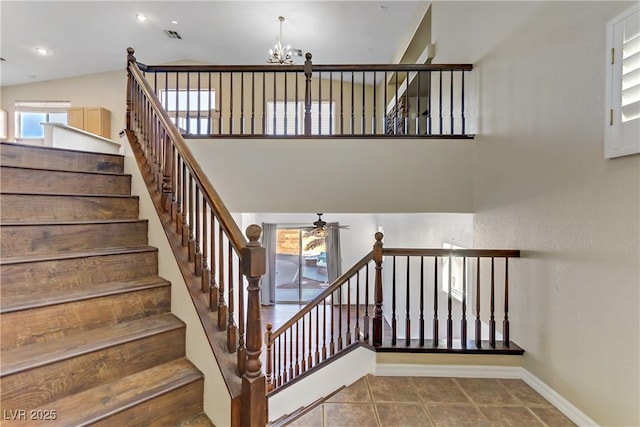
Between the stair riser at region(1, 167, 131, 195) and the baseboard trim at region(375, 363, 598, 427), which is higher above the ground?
the stair riser at region(1, 167, 131, 195)

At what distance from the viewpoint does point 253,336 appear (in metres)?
1.45

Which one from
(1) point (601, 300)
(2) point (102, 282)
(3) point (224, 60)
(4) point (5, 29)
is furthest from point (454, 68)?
(4) point (5, 29)

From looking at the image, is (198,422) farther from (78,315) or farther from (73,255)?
(73,255)

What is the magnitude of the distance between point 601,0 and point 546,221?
1.20 metres

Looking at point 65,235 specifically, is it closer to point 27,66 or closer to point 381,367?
point 381,367

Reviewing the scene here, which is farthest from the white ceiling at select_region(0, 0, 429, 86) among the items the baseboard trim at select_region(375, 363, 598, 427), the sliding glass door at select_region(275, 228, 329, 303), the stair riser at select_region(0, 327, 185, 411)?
the stair riser at select_region(0, 327, 185, 411)

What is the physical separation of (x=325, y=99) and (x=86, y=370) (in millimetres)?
7301

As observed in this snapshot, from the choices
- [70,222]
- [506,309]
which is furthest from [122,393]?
[506,309]

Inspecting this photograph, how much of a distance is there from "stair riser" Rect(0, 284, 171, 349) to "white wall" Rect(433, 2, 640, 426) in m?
2.34

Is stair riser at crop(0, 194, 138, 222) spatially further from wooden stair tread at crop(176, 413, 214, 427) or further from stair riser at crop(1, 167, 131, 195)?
wooden stair tread at crop(176, 413, 214, 427)

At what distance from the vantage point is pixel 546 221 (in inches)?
Result: 81.3

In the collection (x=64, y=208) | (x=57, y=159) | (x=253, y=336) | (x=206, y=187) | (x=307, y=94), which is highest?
(x=307, y=94)

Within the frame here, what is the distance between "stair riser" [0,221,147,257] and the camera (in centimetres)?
177

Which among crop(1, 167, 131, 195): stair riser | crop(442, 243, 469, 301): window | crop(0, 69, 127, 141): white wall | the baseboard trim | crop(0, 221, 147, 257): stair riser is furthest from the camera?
crop(0, 69, 127, 141): white wall
